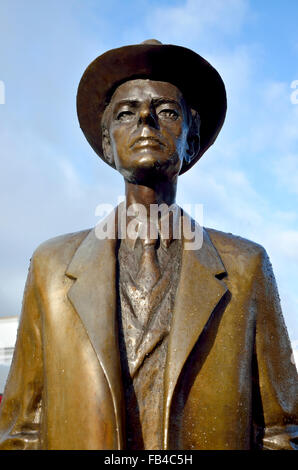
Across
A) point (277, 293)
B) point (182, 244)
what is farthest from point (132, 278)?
point (277, 293)

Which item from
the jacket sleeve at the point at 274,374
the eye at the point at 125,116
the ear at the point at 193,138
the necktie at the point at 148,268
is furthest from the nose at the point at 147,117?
the jacket sleeve at the point at 274,374

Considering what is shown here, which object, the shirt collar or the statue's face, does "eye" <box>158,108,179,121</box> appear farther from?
the shirt collar

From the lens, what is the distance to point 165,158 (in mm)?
Result: 3479

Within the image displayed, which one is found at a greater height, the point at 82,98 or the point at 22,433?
the point at 82,98

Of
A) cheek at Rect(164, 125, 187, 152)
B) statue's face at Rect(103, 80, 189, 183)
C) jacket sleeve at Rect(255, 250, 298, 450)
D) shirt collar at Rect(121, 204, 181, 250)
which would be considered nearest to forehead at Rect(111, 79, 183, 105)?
statue's face at Rect(103, 80, 189, 183)

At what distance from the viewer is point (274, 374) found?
3336 millimetres

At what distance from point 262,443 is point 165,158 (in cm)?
179

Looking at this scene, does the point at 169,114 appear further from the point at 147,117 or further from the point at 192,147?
the point at 192,147

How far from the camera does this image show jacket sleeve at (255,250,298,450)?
3.23 meters

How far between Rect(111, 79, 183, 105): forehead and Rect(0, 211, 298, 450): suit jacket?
95 centimetres

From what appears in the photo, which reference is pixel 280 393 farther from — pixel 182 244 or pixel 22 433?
pixel 22 433

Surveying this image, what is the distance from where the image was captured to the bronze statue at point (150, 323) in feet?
9.66

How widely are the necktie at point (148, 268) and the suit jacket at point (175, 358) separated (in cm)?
18
